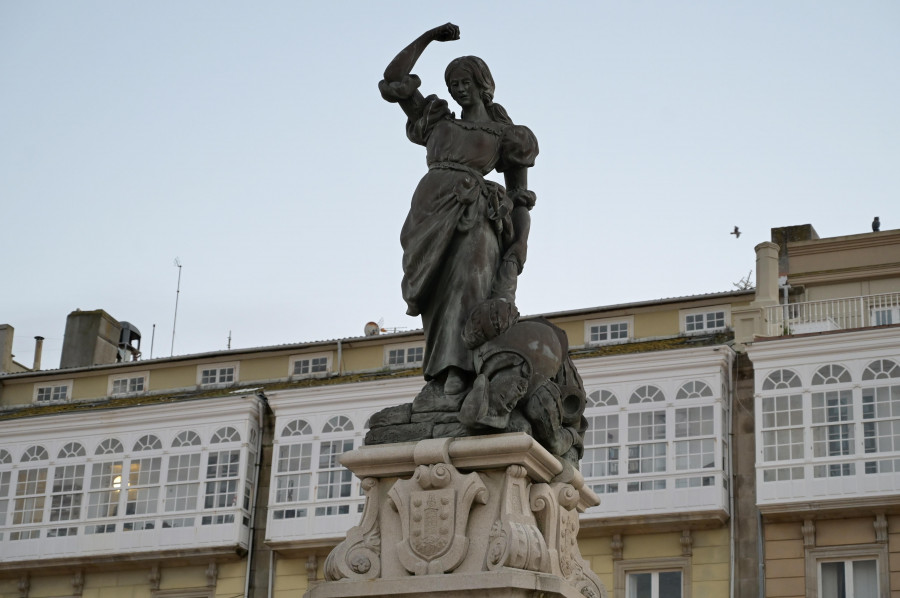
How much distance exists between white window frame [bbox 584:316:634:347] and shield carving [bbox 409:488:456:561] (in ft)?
112

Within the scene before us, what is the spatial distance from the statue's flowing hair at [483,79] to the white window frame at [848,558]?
27070 mm

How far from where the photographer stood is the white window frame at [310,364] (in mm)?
46344

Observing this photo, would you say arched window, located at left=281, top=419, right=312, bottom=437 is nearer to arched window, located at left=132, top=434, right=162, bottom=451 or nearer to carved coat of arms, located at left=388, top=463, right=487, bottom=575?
arched window, located at left=132, top=434, right=162, bottom=451

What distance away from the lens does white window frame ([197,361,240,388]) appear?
156ft

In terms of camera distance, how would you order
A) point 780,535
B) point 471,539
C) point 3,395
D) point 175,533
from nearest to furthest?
point 471,539 < point 780,535 < point 175,533 < point 3,395

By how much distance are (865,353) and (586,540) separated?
8255 mm

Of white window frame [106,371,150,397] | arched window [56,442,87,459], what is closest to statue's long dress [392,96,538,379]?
arched window [56,442,87,459]

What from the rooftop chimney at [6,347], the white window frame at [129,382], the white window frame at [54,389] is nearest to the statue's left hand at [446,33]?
the white window frame at [129,382]

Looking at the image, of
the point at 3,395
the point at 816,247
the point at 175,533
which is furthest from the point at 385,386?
the point at 3,395

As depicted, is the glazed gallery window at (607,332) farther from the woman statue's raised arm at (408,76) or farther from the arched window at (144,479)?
the woman statue's raised arm at (408,76)

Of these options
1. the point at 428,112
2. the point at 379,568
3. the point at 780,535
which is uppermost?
the point at 780,535

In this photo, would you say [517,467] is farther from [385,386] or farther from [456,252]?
[385,386]

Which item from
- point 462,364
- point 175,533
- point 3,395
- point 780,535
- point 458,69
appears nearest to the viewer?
point 462,364

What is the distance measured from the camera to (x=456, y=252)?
10.2m
